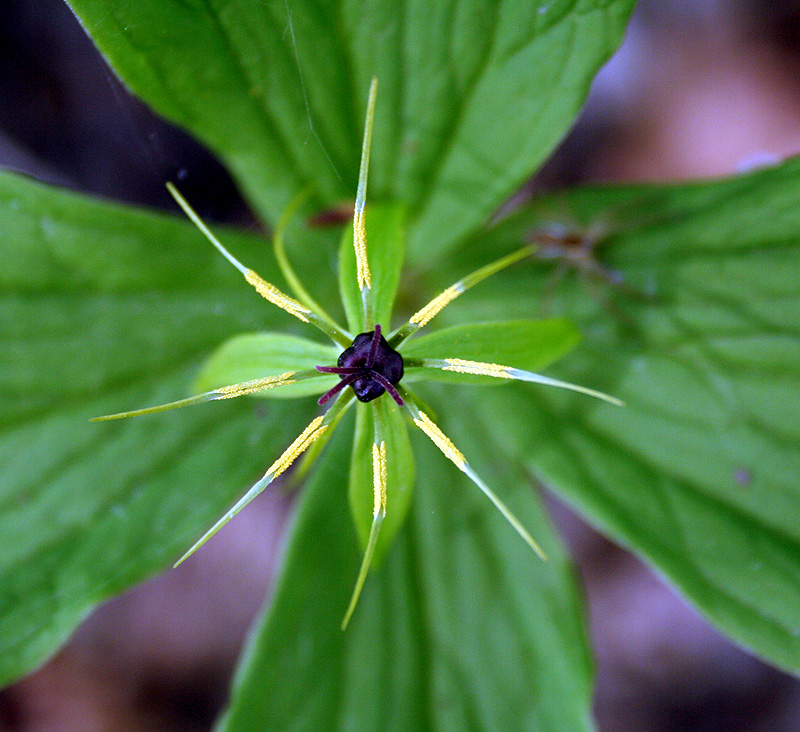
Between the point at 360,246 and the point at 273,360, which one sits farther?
the point at 273,360

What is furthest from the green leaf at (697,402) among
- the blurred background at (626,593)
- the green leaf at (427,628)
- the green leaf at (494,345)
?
the blurred background at (626,593)

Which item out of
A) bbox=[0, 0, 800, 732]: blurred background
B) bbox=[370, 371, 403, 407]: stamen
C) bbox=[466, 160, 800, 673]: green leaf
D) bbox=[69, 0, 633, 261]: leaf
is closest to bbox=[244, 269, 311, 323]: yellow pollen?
bbox=[370, 371, 403, 407]: stamen

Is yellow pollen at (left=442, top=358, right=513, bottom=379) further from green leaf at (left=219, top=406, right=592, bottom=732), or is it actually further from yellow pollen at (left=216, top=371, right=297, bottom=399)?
green leaf at (left=219, top=406, right=592, bottom=732)

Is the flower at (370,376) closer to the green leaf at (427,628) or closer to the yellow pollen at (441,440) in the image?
the yellow pollen at (441,440)

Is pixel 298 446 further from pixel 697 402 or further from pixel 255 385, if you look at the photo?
pixel 697 402

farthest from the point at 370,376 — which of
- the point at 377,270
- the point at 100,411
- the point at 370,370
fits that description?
the point at 100,411

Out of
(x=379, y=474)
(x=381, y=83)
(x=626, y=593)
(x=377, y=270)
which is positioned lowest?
(x=379, y=474)
